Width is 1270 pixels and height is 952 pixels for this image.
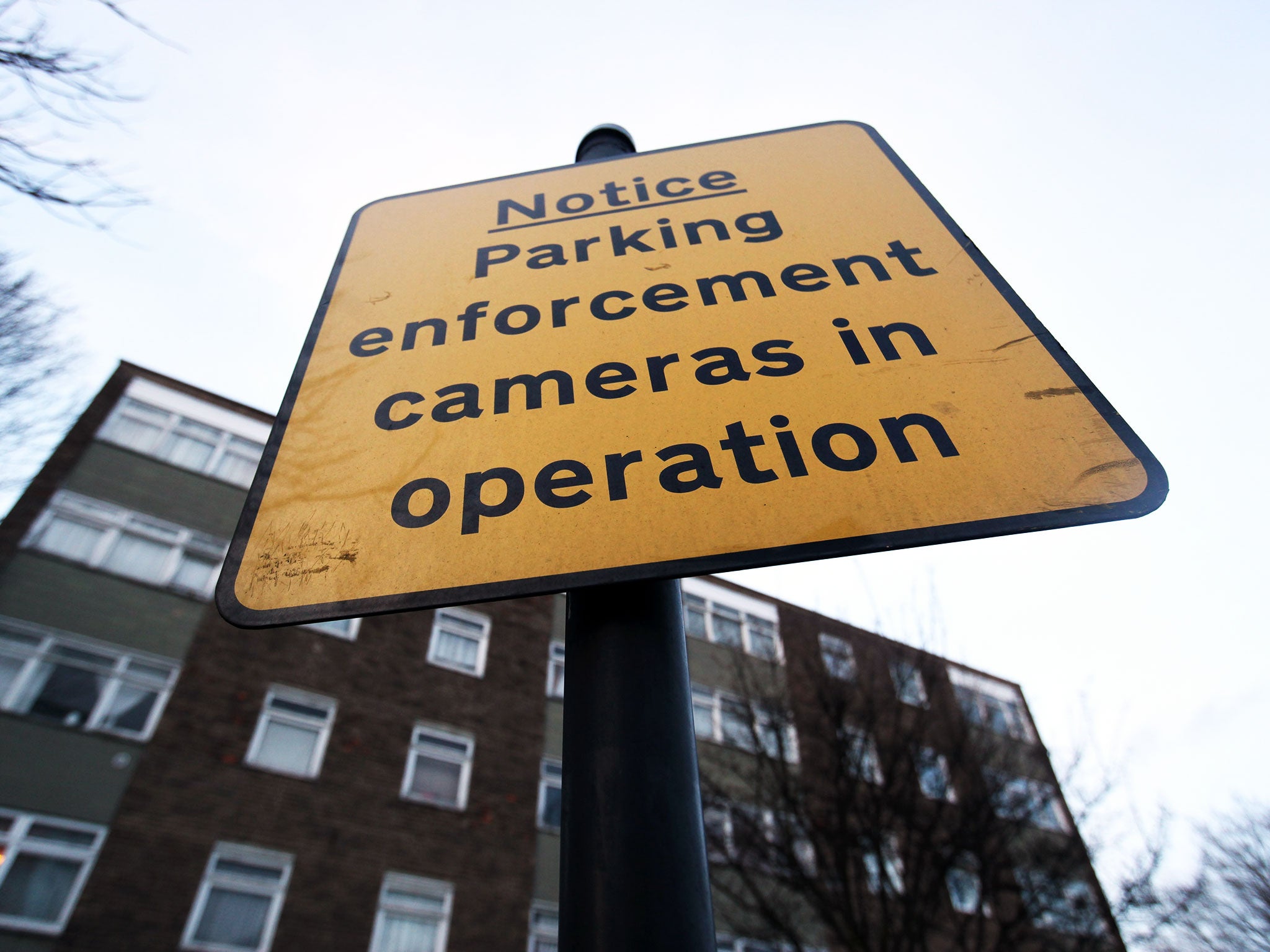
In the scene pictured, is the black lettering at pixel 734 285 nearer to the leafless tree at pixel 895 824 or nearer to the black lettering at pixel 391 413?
the black lettering at pixel 391 413

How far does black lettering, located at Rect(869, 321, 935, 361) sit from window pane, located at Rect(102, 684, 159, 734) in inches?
504

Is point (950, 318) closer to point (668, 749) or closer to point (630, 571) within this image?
point (630, 571)

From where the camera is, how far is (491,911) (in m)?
11.6

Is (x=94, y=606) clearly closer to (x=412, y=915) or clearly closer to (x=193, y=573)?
(x=193, y=573)

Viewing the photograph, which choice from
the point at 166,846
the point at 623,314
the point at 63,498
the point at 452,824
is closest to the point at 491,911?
the point at 452,824

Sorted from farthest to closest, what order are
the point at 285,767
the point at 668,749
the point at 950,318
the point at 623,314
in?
the point at 285,767 → the point at 623,314 → the point at 950,318 → the point at 668,749

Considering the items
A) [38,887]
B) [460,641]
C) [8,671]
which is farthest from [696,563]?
[460,641]

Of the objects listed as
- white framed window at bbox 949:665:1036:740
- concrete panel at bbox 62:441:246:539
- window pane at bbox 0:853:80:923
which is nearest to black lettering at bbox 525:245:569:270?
window pane at bbox 0:853:80:923

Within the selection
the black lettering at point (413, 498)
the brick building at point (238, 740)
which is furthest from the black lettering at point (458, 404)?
the brick building at point (238, 740)

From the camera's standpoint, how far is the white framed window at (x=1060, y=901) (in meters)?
9.36

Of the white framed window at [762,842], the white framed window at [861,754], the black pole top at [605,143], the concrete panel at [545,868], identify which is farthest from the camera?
the concrete panel at [545,868]

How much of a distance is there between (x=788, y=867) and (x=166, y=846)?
825 centimetres

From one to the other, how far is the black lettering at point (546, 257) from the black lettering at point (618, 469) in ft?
2.24

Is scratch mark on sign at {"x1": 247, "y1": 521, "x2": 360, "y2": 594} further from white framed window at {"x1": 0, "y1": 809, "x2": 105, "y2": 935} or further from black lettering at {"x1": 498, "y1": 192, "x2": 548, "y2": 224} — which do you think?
white framed window at {"x1": 0, "y1": 809, "x2": 105, "y2": 935}
